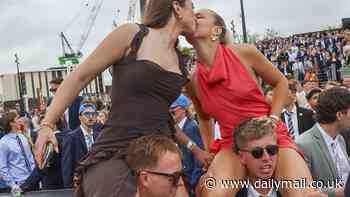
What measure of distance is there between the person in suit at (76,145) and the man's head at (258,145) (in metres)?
3.23

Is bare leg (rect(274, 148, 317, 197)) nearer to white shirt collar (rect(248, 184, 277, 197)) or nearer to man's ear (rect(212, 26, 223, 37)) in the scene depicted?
white shirt collar (rect(248, 184, 277, 197))

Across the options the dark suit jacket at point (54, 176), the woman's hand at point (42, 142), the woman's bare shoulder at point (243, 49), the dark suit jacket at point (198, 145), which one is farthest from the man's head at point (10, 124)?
the woman's hand at point (42, 142)

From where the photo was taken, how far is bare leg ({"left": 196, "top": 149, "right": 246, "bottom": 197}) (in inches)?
136

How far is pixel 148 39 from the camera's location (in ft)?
9.36

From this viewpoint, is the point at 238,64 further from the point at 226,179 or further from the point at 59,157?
the point at 59,157

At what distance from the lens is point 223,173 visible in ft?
11.3

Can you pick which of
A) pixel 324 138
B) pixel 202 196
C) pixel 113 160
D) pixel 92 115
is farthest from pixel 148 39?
pixel 92 115

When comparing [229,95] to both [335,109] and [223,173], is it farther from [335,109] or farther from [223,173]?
[335,109]

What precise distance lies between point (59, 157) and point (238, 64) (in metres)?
4.15

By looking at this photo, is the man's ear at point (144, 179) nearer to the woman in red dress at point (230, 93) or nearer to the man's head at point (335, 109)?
the woman in red dress at point (230, 93)

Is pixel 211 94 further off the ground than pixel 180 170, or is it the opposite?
pixel 211 94

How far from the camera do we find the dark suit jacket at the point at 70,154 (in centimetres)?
656

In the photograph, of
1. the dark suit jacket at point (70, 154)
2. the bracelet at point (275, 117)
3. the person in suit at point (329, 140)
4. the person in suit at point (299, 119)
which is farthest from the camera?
the person in suit at point (299, 119)

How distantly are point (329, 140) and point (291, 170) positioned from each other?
1.67m
